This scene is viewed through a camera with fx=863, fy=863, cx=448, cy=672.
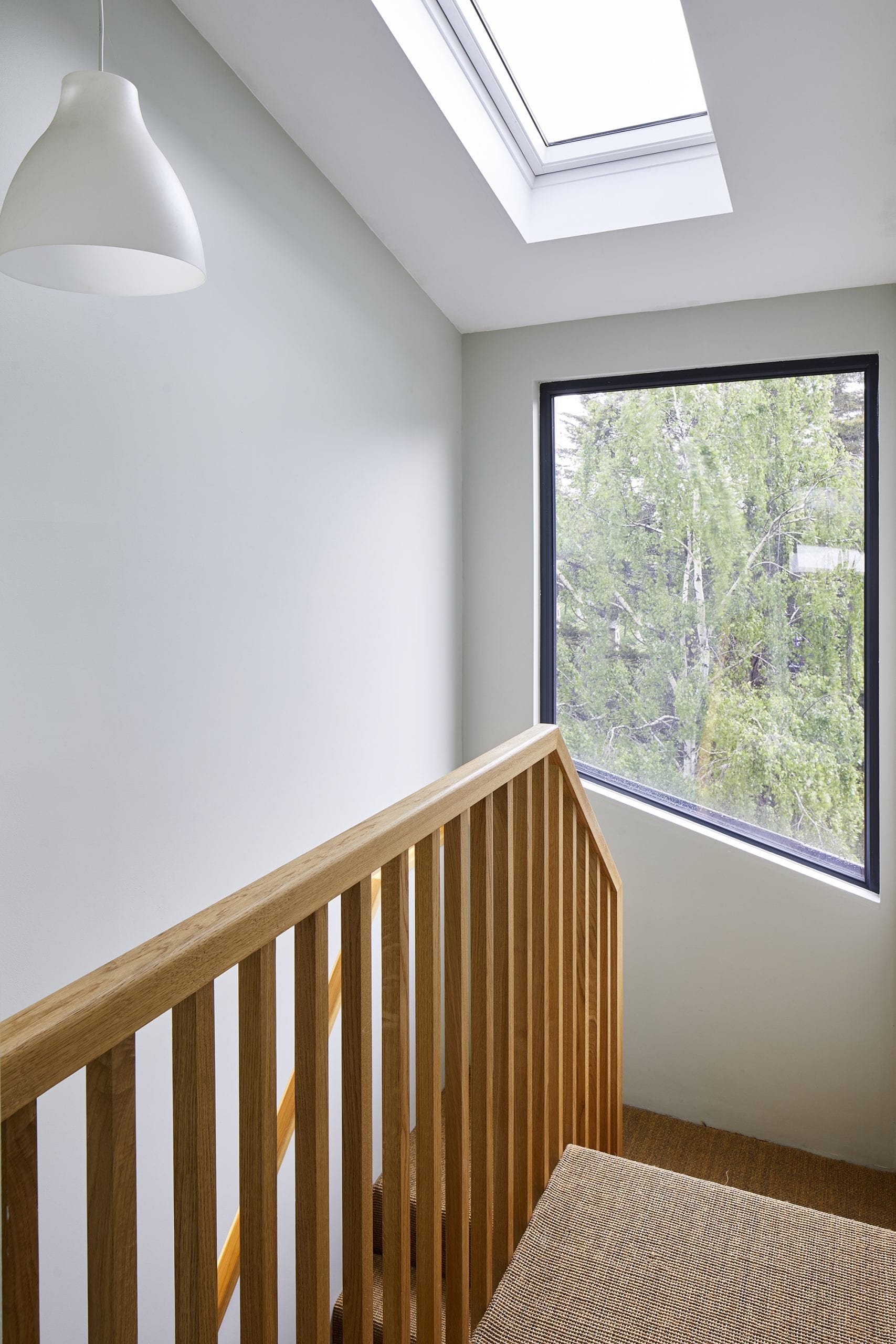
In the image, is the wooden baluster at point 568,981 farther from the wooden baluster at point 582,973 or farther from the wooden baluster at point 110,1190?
the wooden baluster at point 110,1190

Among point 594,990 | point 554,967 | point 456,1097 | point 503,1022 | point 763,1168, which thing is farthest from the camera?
point 763,1168

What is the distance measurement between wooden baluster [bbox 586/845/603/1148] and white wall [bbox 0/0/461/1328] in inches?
30.7

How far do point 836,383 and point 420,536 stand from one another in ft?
4.79

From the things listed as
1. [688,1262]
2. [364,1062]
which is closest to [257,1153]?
[364,1062]

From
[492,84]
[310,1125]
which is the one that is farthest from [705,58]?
[310,1125]

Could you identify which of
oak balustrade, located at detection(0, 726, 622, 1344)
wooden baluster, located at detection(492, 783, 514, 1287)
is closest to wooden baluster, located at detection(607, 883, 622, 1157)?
oak balustrade, located at detection(0, 726, 622, 1344)

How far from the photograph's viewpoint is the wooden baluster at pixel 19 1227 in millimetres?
533

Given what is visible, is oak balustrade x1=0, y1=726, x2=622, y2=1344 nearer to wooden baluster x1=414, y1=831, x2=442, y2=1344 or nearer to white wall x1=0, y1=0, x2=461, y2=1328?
wooden baluster x1=414, y1=831, x2=442, y2=1344

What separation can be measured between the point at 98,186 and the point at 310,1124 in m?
1.12

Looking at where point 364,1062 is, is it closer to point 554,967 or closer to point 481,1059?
point 481,1059

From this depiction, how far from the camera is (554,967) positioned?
163 cm

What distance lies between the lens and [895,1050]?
9.40 ft

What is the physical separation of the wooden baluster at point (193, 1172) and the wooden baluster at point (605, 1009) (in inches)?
56.5

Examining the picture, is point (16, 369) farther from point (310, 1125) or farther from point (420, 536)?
point (420, 536)
